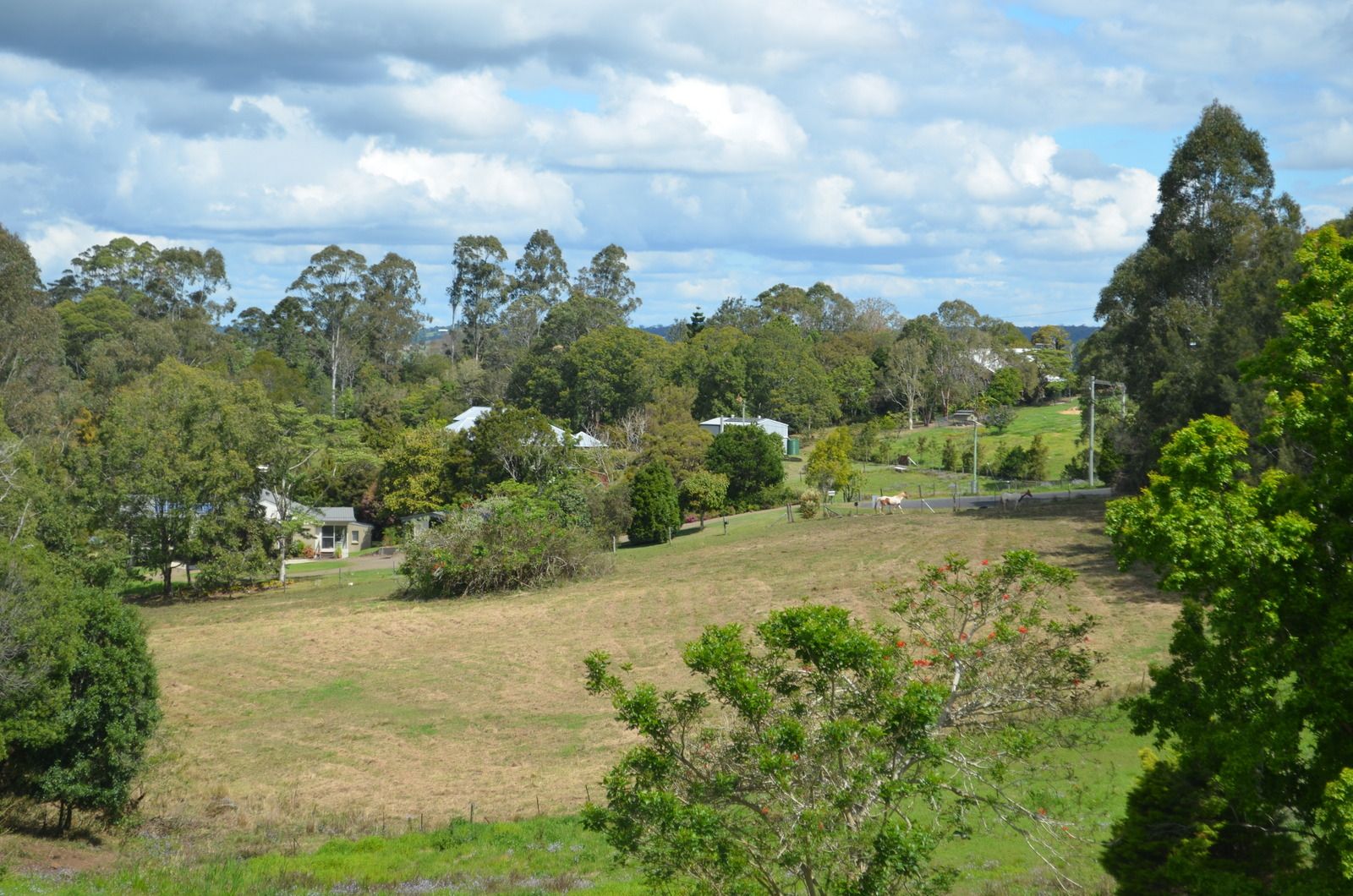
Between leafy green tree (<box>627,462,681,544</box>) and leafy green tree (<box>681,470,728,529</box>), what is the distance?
2.49 meters

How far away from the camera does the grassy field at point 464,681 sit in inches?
689

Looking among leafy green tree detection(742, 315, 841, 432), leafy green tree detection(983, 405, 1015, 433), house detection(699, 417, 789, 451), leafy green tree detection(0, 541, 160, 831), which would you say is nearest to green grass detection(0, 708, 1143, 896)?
leafy green tree detection(0, 541, 160, 831)

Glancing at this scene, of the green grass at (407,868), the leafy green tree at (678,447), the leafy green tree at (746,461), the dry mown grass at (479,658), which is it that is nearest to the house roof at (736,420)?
the leafy green tree at (678,447)

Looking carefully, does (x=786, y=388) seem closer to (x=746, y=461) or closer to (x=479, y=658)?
(x=746, y=461)

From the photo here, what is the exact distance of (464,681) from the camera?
29.1 metres

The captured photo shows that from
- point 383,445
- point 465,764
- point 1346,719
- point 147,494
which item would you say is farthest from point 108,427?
point 1346,719

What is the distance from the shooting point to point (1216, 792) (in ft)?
34.2

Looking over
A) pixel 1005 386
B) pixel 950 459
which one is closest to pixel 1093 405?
pixel 950 459

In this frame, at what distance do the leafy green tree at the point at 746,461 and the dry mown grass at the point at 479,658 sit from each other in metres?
8.51

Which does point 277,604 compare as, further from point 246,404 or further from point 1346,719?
point 1346,719

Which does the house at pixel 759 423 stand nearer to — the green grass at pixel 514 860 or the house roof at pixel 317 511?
the house roof at pixel 317 511

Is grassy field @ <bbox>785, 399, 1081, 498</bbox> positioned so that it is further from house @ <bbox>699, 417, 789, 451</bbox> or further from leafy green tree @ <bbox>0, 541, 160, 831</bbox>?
leafy green tree @ <bbox>0, 541, 160, 831</bbox>

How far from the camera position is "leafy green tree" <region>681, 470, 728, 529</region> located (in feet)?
178

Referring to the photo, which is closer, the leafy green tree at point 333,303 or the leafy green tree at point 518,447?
the leafy green tree at point 518,447
